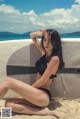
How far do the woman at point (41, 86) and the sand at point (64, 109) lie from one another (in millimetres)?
83

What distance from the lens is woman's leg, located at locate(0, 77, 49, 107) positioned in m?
4.07

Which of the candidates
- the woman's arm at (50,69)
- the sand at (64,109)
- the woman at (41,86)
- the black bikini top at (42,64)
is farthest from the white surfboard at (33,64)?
the woman's arm at (50,69)

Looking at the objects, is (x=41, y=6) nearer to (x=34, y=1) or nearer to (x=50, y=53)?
(x=34, y=1)

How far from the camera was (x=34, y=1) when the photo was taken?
471 inches

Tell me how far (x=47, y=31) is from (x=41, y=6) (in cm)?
773

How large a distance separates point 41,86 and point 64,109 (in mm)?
425

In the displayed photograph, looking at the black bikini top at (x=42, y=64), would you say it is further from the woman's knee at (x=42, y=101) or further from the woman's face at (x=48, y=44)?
the woman's knee at (x=42, y=101)

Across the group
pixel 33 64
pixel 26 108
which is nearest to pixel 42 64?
pixel 33 64

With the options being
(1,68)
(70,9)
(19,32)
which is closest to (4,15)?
(19,32)

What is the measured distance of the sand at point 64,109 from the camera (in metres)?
4.07

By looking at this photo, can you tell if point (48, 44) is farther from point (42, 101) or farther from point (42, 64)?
point (42, 101)

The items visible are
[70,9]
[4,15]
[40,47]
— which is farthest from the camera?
[70,9]

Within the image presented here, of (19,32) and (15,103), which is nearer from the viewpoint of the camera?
(15,103)

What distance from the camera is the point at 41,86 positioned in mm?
4184
